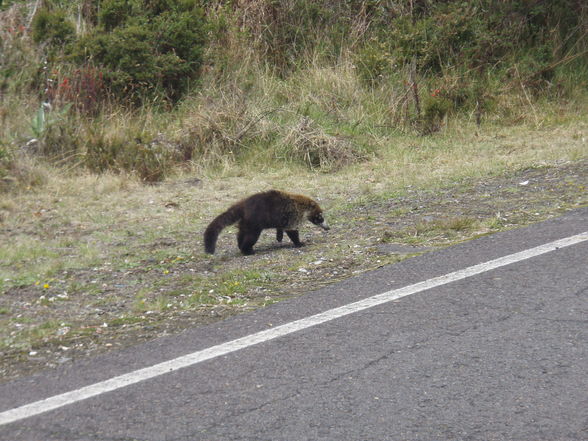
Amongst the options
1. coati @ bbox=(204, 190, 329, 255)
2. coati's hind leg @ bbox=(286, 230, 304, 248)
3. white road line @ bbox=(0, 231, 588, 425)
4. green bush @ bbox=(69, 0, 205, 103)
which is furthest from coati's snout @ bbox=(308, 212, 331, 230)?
green bush @ bbox=(69, 0, 205, 103)

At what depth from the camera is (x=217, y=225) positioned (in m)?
7.16

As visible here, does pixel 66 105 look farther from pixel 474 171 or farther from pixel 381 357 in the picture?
pixel 381 357

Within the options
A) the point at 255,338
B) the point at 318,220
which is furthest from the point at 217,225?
the point at 255,338

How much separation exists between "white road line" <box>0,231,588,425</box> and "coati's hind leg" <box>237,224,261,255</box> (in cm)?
239

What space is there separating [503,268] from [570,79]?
10.0 meters

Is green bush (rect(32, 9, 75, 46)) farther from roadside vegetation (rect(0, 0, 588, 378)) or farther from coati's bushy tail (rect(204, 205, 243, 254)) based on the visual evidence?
coati's bushy tail (rect(204, 205, 243, 254))

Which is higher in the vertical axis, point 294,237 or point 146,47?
point 146,47

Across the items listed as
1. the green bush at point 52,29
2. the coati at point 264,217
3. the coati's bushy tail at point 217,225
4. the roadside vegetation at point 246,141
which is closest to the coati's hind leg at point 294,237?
the coati at point 264,217

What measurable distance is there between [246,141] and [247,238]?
15.5ft

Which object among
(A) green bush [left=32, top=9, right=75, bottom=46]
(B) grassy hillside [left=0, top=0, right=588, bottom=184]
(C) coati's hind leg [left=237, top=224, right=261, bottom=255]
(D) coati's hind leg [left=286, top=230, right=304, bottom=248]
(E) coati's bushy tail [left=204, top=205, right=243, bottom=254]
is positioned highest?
(A) green bush [left=32, top=9, right=75, bottom=46]

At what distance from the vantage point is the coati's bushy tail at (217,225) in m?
6.99

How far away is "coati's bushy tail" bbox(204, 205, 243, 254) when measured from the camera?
699cm

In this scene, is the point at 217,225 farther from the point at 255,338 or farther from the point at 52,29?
the point at 52,29

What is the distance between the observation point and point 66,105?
11.6 m
